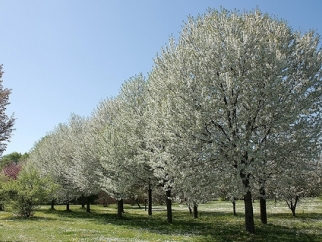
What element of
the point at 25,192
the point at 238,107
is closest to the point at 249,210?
the point at 238,107

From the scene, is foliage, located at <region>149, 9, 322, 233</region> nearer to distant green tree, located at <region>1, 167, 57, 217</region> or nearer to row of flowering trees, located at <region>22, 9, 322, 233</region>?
row of flowering trees, located at <region>22, 9, 322, 233</region>

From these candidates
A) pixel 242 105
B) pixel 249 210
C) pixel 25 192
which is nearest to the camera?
pixel 242 105

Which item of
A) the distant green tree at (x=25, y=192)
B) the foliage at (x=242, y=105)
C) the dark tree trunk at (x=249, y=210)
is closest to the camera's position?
the foliage at (x=242, y=105)

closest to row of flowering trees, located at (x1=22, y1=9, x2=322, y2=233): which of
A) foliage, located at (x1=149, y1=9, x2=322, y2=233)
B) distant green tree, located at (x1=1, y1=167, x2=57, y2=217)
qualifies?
foliage, located at (x1=149, y1=9, x2=322, y2=233)

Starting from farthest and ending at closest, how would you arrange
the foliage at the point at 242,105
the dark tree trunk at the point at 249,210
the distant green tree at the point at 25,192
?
the distant green tree at the point at 25,192
the dark tree trunk at the point at 249,210
the foliage at the point at 242,105

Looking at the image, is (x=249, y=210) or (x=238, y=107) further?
(x=249, y=210)

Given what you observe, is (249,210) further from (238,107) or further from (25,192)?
(25,192)

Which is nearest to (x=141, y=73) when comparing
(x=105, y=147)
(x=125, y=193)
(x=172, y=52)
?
(x=105, y=147)

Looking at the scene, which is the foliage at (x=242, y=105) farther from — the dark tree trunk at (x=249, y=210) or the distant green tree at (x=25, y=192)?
the distant green tree at (x=25, y=192)

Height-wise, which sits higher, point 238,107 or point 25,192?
point 238,107

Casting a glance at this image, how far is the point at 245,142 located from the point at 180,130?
4558mm

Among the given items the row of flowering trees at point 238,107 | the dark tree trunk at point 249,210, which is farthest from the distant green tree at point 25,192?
the dark tree trunk at point 249,210

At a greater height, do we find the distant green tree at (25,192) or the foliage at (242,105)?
the foliage at (242,105)

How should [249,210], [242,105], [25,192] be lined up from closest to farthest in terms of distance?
[242,105], [249,210], [25,192]
